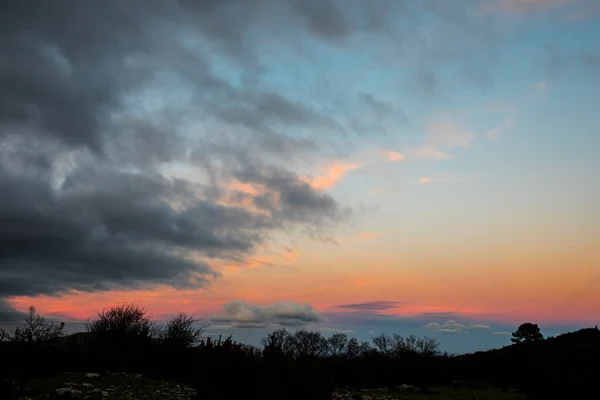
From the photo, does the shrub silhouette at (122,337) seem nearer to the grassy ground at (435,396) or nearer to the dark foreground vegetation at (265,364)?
the dark foreground vegetation at (265,364)

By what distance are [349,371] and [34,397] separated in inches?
1441

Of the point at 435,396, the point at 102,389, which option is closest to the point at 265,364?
the point at 102,389

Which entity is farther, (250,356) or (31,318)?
(31,318)

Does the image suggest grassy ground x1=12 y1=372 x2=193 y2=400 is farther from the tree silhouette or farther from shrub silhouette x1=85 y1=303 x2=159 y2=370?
the tree silhouette

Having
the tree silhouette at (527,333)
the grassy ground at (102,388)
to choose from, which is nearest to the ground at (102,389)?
the grassy ground at (102,388)

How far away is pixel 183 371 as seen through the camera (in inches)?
1419

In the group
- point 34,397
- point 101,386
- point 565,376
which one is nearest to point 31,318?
point 101,386

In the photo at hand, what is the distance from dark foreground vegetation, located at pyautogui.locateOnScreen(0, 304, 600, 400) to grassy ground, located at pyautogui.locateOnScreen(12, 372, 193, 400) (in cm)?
90

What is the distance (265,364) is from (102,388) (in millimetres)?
8433

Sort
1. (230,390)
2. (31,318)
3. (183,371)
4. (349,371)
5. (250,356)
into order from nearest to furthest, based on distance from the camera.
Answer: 1. (230,390)
2. (250,356)
3. (183,371)
4. (31,318)
5. (349,371)

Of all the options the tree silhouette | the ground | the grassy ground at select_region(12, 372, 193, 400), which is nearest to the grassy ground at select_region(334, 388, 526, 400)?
the ground

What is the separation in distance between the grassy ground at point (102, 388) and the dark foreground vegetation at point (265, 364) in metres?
0.90

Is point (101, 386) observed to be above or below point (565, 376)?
below

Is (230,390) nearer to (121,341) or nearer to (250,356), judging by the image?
A: (250,356)
